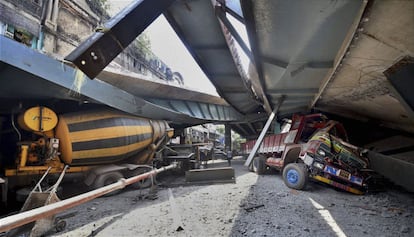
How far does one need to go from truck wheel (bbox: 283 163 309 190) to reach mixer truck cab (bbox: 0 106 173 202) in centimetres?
377

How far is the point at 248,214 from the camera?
3854 mm

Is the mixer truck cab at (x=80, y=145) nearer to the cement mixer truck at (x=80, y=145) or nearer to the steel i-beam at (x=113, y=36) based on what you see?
the cement mixer truck at (x=80, y=145)

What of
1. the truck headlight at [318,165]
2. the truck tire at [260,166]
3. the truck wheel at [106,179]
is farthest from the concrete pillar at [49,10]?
the truck headlight at [318,165]

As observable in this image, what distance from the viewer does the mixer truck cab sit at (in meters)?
4.38

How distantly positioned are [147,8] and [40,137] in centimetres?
387

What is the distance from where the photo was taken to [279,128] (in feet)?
44.0

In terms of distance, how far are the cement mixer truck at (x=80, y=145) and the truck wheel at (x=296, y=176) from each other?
12.6ft

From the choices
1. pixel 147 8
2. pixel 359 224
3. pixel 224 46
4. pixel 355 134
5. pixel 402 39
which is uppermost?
pixel 224 46

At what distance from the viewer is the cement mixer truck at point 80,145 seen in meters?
4.38

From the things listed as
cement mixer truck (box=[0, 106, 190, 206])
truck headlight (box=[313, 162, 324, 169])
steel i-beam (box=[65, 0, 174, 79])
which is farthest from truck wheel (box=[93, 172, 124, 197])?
truck headlight (box=[313, 162, 324, 169])

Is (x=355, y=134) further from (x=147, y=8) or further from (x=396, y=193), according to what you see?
(x=147, y=8)

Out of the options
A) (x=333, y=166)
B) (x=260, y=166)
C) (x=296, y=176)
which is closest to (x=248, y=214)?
(x=296, y=176)

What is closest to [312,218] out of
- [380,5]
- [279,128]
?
[380,5]

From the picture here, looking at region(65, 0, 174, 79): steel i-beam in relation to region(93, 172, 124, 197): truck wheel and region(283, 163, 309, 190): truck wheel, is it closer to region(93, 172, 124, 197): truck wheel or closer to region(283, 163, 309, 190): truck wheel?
region(93, 172, 124, 197): truck wheel
